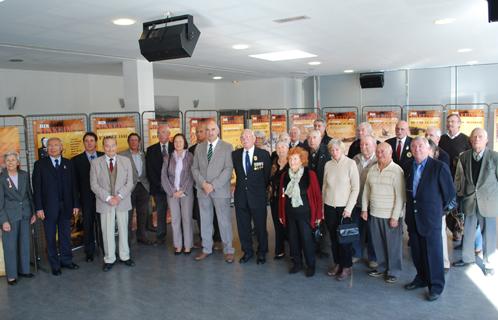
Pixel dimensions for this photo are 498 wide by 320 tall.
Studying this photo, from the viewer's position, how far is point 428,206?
383cm

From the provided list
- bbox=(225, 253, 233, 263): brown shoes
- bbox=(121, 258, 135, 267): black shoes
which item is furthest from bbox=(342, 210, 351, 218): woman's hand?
bbox=(121, 258, 135, 267): black shoes

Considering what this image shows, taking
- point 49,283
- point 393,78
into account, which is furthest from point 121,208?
point 393,78

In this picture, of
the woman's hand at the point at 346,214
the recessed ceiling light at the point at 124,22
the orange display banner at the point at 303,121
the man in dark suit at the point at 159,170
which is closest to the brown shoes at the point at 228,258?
the man in dark suit at the point at 159,170

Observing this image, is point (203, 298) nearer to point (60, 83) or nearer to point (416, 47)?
point (416, 47)

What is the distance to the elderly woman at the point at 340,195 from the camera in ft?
14.1

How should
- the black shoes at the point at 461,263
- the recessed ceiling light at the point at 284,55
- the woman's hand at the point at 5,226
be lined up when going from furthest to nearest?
1. the recessed ceiling light at the point at 284,55
2. the black shoes at the point at 461,263
3. the woman's hand at the point at 5,226

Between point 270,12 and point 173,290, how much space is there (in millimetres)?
3093

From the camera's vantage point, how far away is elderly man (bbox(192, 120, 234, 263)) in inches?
199

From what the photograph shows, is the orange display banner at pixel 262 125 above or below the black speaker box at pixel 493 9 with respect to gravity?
below

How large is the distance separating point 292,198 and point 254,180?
2.15ft

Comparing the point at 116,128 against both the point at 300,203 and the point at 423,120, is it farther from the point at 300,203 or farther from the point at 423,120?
the point at 423,120

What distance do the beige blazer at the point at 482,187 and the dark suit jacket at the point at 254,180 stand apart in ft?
7.22

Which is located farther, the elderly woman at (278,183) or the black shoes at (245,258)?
the black shoes at (245,258)

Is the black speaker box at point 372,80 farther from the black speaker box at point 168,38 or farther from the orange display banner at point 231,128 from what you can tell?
the black speaker box at point 168,38
